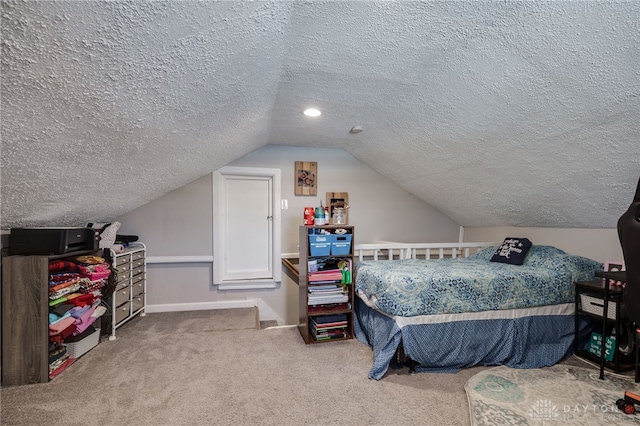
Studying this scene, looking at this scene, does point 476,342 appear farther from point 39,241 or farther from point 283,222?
point 39,241

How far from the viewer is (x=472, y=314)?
2.28 meters

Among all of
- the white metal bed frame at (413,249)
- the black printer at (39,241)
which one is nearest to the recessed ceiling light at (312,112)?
the white metal bed frame at (413,249)

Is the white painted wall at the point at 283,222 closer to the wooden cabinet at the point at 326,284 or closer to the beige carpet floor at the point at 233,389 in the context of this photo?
the beige carpet floor at the point at 233,389

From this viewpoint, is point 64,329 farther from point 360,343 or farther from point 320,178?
point 320,178

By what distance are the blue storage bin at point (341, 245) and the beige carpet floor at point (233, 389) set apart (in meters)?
0.80

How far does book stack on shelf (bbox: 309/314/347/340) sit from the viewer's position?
2723 millimetres

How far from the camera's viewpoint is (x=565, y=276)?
8.18ft

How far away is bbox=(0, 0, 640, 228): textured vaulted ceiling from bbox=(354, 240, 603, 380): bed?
0.78 meters

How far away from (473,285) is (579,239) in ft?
4.62

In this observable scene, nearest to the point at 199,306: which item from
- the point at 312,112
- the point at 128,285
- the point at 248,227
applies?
the point at 128,285

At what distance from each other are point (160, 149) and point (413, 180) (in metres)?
2.79

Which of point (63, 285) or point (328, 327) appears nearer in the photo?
point (63, 285)

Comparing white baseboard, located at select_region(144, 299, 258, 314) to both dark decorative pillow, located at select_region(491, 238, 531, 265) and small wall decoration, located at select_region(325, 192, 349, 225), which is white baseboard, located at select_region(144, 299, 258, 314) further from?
dark decorative pillow, located at select_region(491, 238, 531, 265)

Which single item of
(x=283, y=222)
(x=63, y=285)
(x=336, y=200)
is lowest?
(x=63, y=285)
